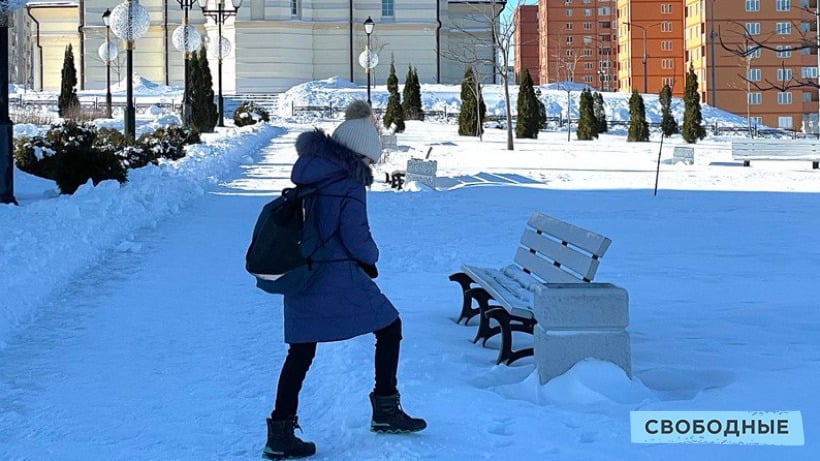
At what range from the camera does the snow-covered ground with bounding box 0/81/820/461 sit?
5273 millimetres

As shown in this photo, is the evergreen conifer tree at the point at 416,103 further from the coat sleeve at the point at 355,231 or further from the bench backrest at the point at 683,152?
the coat sleeve at the point at 355,231

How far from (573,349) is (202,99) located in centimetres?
3537

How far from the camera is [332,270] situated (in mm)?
4836

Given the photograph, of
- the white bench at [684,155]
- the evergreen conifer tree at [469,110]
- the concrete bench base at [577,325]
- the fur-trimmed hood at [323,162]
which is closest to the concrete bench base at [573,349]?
the concrete bench base at [577,325]

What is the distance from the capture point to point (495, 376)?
20.8ft

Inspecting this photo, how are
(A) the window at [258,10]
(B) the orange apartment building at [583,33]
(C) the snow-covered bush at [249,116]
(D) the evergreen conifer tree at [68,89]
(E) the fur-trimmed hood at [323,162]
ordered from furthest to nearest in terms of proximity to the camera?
(B) the orange apartment building at [583,33]
(A) the window at [258,10]
(C) the snow-covered bush at [249,116]
(D) the evergreen conifer tree at [68,89]
(E) the fur-trimmed hood at [323,162]

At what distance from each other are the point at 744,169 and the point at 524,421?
22451mm

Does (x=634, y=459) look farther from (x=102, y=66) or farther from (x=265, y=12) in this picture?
(x=102, y=66)

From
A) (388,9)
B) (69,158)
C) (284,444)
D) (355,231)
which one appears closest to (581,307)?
(355,231)

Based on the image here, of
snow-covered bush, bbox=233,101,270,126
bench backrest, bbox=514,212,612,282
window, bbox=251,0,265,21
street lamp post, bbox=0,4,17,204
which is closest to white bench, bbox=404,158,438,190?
street lamp post, bbox=0,4,17,204

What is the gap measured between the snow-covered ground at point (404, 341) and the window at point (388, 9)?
54302 millimetres

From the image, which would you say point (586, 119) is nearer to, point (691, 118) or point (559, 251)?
point (691, 118)

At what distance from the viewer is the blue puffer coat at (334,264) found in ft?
15.8

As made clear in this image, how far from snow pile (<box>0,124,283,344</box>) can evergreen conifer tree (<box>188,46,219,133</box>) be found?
18833 mm
